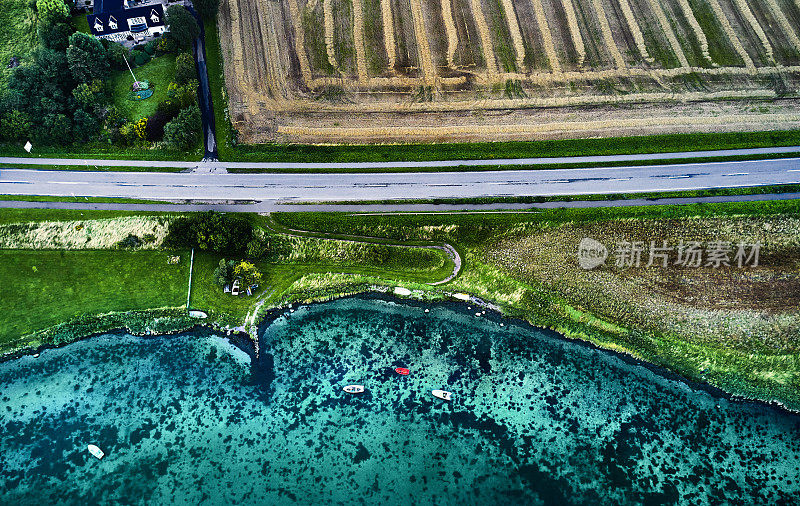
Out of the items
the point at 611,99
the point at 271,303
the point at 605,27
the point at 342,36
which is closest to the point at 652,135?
the point at 611,99

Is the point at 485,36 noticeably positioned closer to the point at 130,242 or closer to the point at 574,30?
the point at 574,30

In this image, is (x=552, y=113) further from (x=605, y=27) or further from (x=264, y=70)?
(x=264, y=70)

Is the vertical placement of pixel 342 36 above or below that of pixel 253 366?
above

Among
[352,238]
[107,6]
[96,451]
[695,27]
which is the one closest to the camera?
[96,451]

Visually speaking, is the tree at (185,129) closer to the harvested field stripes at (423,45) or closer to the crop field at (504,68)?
the crop field at (504,68)

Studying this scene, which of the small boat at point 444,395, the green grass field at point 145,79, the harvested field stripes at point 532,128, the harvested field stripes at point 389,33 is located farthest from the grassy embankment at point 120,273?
the harvested field stripes at point 389,33
